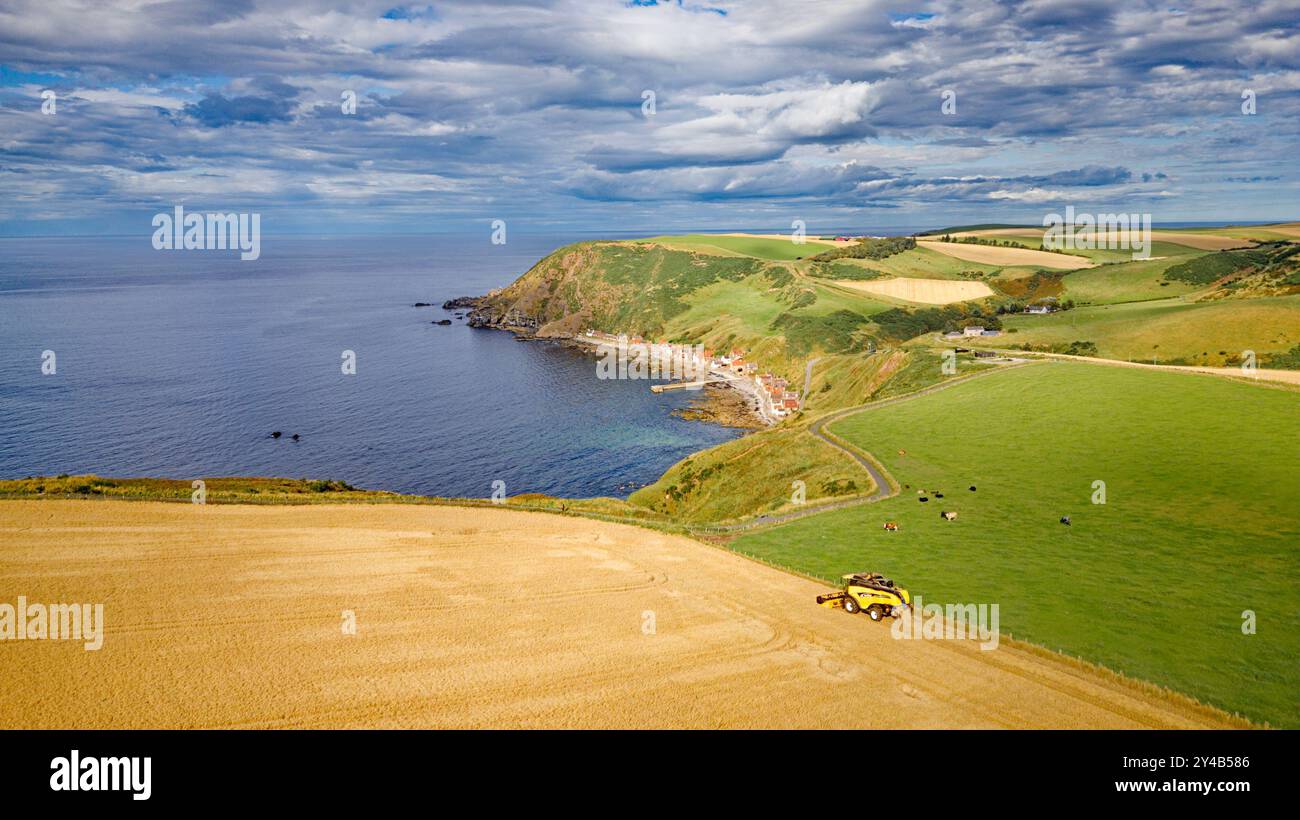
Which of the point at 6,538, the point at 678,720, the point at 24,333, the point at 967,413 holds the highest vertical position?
the point at 24,333

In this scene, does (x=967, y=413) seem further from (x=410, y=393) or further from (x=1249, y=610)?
(x=410, y=393)

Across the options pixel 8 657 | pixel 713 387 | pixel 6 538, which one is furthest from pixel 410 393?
pixel 8 657

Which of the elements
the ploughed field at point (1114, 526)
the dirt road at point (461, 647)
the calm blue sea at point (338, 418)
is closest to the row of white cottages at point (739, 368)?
the calm blue sea at point (338, 418)

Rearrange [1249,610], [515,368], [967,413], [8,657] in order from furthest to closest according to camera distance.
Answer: [515,368] < [967,413] < [1249,610] < [8,657]

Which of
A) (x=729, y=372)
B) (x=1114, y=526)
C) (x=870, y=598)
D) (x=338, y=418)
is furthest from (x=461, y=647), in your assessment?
(x=729, y=372)

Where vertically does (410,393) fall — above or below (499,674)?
above

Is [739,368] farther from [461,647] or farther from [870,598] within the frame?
[461,647]

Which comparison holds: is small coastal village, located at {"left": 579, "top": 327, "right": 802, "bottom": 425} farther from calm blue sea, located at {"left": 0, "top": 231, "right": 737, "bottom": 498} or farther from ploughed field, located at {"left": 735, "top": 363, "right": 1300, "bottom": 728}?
ploughed field, located at {"left": 735, "top": 363, "right": 1300, "bottom": 728}

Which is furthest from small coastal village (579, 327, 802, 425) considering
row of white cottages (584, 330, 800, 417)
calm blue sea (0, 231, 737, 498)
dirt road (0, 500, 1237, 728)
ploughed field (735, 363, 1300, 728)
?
dirt road (0, 500, 1237, 728)
